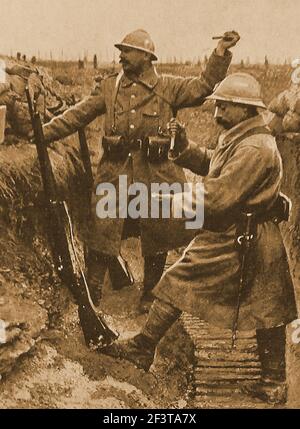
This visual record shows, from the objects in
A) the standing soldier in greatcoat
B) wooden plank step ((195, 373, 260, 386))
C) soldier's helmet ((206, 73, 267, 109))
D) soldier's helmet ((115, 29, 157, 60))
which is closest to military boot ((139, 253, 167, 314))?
the standing soldier in greatcoat

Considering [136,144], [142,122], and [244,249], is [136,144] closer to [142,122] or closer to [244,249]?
[142,122]

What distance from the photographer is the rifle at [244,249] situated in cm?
670

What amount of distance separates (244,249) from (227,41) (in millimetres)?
1318

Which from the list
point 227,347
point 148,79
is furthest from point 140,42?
point 227,347

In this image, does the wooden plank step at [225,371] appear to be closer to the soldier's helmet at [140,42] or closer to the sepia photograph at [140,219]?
the sepia photograph at [140,219]

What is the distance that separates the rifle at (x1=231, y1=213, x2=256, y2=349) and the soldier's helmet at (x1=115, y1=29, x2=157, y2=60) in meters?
1.19

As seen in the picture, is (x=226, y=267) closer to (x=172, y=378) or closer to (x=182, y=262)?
(x=182, y=262)

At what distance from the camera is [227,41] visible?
6840 millimetres

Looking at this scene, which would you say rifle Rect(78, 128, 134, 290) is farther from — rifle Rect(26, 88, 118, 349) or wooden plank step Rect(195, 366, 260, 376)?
wooden plank step Rect(195, 366, 260, 376)

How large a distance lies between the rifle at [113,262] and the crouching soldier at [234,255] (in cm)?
22

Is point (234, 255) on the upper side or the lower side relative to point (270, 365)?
upper

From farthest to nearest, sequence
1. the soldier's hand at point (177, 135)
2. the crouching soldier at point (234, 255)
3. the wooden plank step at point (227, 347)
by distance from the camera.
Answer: the wooden plank step at point (227, 347) → the soldier's hand at point (177, 135) → the crouching soldier at point (234, 255)

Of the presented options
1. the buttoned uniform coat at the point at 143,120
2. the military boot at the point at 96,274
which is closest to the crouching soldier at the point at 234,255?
the buttoned uniform coat at the point at 143,120

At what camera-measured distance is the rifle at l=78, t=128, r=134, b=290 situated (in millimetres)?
6883
